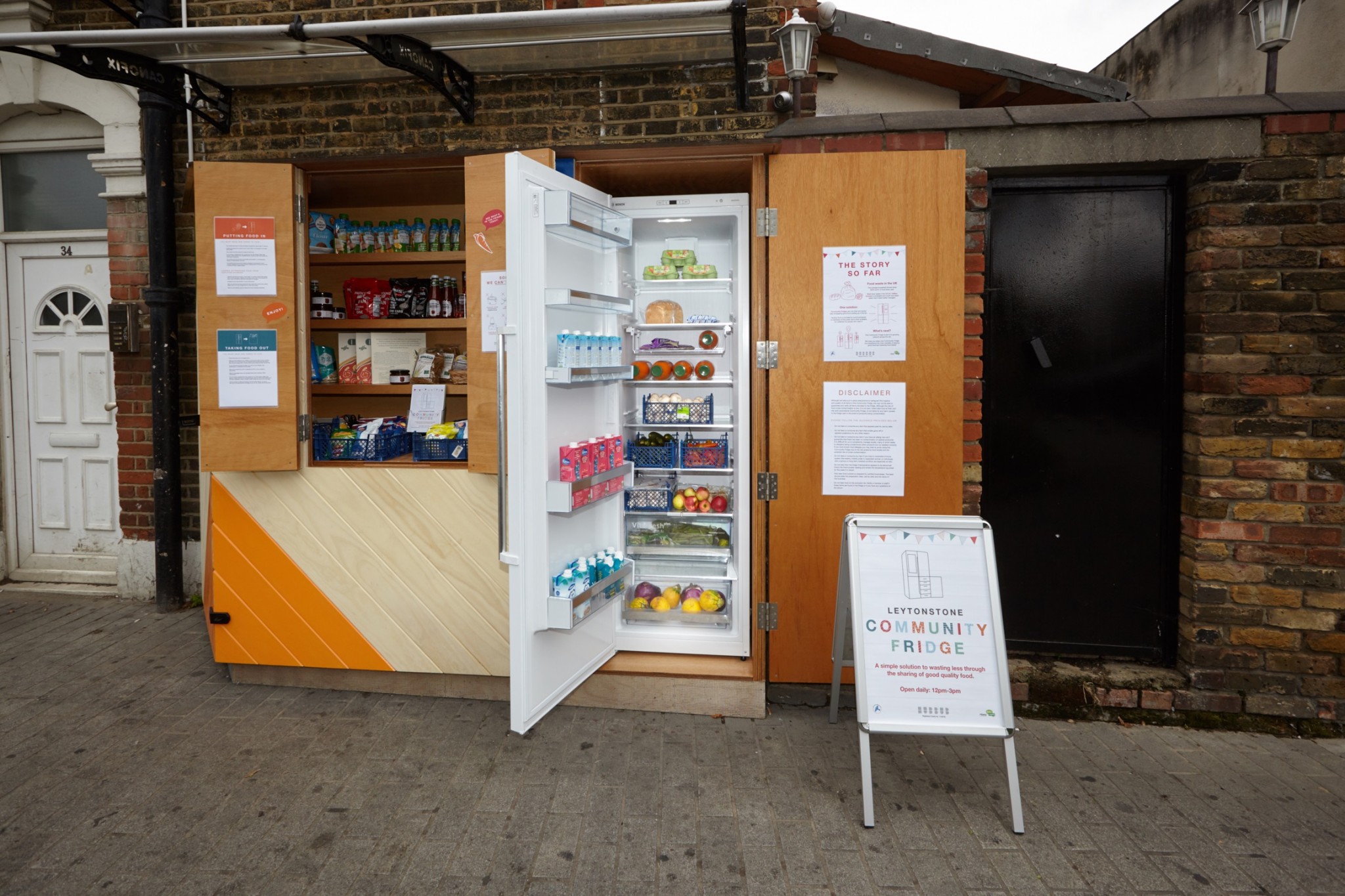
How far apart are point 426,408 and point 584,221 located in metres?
1.65

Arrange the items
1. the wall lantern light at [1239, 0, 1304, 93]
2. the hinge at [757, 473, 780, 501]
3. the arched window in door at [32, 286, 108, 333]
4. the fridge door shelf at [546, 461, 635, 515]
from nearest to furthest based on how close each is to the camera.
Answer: the fridge door shelf at [546, 461, 635, 515], the wall lantern light at [1239, 0, 1304, 93], the hinge at [757, 473, 780, 501], the arched window in door at [32, 286, 108, 333]

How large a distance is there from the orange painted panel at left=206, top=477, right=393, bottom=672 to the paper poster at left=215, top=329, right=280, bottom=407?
51cm

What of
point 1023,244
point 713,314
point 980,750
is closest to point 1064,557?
point 980,750

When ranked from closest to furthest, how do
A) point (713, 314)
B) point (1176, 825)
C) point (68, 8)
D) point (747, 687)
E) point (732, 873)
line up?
1. point (732, 873)
2. point (1176, 825)
3. point (747, 687)
4. point (713, 314)
5. point (68, 8)

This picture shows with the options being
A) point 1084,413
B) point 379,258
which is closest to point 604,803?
point 1084,413

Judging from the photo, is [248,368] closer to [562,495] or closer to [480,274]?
[480,274]

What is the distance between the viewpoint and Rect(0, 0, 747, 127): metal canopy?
3369 millimetres

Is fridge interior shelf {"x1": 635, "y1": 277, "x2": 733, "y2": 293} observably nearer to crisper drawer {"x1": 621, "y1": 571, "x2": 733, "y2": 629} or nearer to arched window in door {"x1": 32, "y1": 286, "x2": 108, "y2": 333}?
crisper drawer {"x1": 621, "y1": 571, "x2": 733, "y2": 629}

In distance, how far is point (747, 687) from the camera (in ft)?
12.4

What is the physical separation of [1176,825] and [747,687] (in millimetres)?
1804

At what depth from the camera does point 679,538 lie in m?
4.29

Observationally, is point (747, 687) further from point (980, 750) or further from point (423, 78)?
point (423, 78)

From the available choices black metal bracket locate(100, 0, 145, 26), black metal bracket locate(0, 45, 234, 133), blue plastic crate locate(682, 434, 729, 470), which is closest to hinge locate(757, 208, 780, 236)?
blue plastic crate locate(682, 434, 729, 470)

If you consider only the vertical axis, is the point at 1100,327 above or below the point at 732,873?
above
